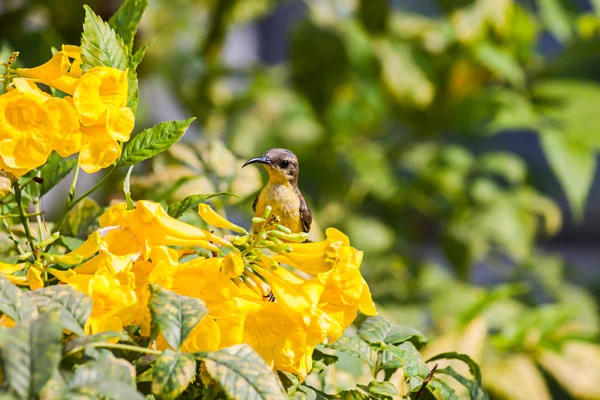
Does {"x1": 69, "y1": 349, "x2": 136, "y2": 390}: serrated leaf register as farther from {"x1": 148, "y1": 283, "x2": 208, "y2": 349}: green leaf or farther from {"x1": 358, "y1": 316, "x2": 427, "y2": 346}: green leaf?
{"x1": 358, "y1": 316, "x2": 427, "y2": 346}: green leaf

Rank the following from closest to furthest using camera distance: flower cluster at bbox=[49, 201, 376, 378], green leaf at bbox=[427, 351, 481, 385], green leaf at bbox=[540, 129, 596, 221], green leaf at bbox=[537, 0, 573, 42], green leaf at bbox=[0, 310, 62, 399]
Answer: green leaf at bbox=[0, 310, 62, 399]
flower cluster at bbox=[49, 201, 376, 378]
green leaf at bbox=[427, 351, 481, 385]
green leaf at bbox=[540, 129, 596, 221]
green leaf at bbox=[537, 0, 573, 42]

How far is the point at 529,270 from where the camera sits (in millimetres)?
2402

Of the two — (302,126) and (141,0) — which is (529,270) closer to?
(302,126)

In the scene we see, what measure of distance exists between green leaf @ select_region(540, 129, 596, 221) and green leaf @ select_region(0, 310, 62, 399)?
4.82ft

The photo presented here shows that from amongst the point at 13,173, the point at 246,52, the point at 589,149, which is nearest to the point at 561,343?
the point at 589,149

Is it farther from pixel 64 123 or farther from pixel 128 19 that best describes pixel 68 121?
pixel 128 19

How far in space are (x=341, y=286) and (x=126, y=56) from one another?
0.73ft

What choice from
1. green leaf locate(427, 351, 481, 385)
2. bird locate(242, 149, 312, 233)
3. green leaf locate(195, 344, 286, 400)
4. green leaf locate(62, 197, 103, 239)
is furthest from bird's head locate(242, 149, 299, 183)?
green leaf locate(195, 344, 286, 400)

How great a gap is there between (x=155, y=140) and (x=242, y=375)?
192mm

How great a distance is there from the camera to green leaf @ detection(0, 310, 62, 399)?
32 centimetres

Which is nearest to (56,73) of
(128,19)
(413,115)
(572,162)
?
(128,19)

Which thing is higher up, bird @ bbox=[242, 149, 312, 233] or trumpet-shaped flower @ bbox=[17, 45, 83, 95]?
trumpet-shaped flower @ bbox=[17, 45, 83, 95]

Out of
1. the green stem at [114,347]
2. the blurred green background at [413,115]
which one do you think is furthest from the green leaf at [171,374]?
the blurred green background at [413,115]

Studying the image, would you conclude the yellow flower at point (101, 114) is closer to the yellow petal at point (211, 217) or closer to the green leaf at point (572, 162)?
the yellow petal at point (211, 217)
